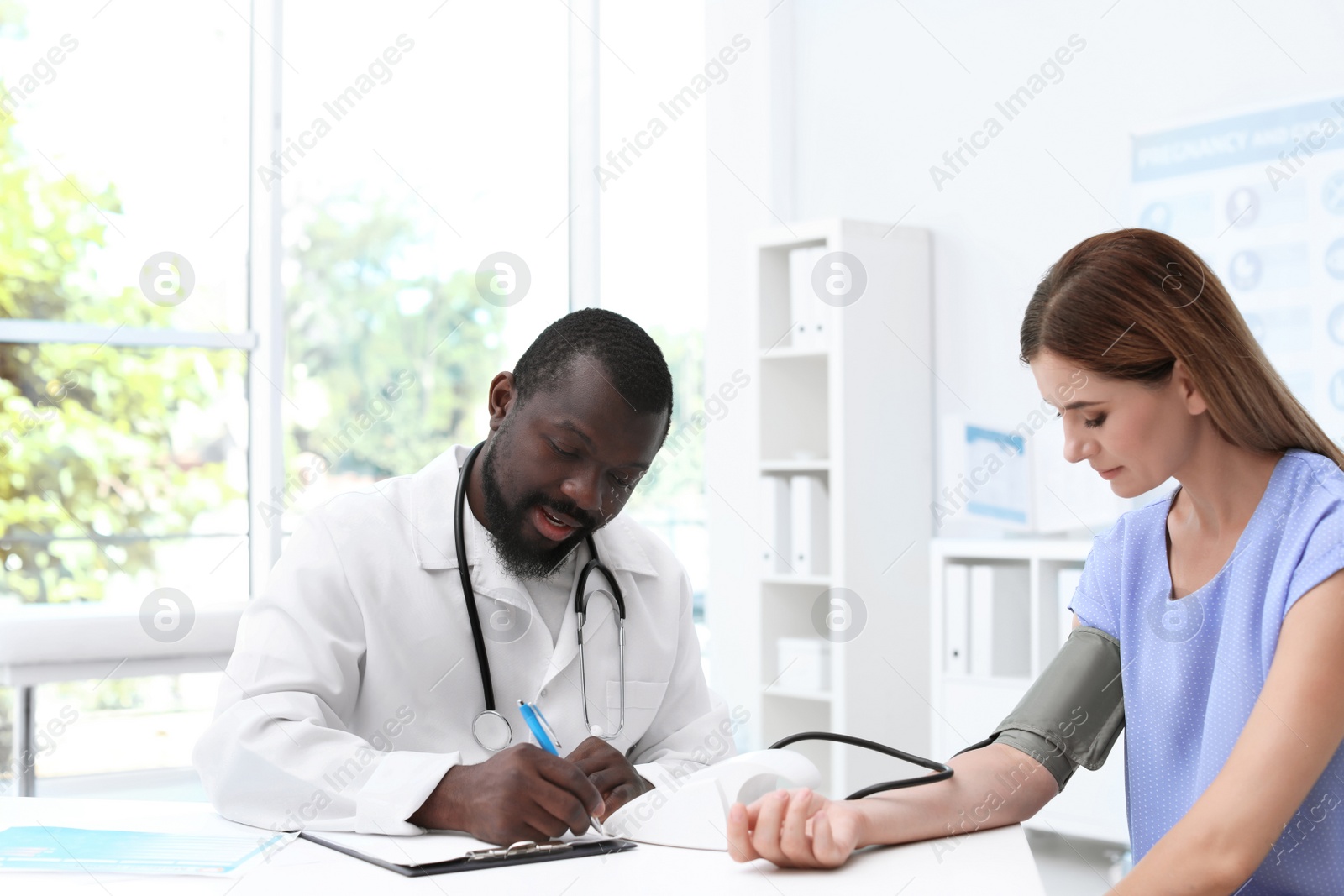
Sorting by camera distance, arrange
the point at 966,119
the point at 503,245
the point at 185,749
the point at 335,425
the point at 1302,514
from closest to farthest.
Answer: the point at 1302,514 → the point at 966,119 → the point at 185,749 → the point at 503,245 → the point at 335,425

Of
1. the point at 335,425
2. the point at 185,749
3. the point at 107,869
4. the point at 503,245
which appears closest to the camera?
the point at 107,869

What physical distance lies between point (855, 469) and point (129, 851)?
2582mm

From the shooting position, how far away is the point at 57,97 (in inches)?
143

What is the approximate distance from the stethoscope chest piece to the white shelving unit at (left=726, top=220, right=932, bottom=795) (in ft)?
6.68

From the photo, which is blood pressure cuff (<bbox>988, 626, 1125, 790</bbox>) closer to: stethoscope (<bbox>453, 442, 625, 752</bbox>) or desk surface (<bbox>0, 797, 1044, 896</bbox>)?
desk surface (<bbox>0, 797, 1044, 896</bbox>)

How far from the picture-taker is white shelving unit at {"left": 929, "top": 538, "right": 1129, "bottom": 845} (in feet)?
9.30

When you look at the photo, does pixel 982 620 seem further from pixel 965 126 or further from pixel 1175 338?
pixel 1175 338

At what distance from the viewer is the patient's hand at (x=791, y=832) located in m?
1.01

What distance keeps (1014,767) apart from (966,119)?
269 cm

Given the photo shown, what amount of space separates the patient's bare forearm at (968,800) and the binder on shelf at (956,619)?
1861 mm

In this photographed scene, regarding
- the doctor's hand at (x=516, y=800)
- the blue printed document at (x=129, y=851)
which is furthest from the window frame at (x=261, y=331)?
the doctor's hand at (x=516, y=800)

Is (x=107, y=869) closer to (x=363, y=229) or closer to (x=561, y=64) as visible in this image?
(x=561, y=64)

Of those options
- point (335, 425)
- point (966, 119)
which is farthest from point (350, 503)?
point (335, 425)

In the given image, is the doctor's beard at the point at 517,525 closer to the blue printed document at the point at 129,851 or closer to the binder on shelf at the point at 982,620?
the blue printed document at the point at 129,851
